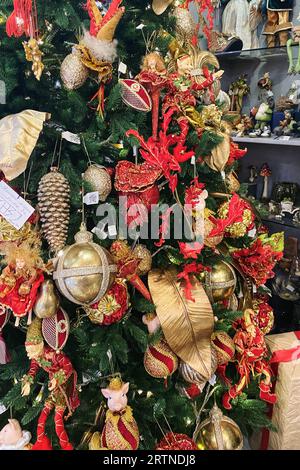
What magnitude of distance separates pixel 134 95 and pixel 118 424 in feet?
2.48

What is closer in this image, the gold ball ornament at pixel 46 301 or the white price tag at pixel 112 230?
the gold ball ornament at pixel 46 301

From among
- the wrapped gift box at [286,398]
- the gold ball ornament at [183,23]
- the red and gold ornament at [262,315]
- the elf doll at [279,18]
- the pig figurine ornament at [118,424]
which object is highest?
the elf doll at [279,18]

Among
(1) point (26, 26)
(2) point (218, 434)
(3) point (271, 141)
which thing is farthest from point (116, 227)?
(3) point (271, 141)

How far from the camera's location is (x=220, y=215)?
1041mm

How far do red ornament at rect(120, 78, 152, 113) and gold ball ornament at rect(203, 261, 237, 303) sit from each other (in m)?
0.46

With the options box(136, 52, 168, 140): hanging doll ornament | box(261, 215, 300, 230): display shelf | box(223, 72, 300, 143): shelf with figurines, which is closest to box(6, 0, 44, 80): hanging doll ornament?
box(136, 52, 168, 140): hanging doll ornament

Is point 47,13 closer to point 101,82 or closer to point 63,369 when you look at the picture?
point 101,82

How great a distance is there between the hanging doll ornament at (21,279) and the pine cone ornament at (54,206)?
2.2 inches

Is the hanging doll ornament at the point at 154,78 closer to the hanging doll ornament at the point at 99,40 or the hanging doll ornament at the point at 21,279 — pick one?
the hanging doll ornament at the point at 99,40

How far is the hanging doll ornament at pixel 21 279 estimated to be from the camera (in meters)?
0.81

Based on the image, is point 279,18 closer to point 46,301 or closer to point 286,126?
point 286,126

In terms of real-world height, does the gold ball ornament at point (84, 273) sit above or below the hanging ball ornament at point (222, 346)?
above

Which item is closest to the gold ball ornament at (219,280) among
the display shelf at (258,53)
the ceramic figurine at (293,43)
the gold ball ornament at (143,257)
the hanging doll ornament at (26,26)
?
the gold ball ornament at (143,257)

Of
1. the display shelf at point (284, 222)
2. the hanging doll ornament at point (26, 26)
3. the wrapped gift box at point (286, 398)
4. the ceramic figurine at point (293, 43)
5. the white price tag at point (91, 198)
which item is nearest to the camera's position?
Result: the hanging doll ornament at point (26, 26)
